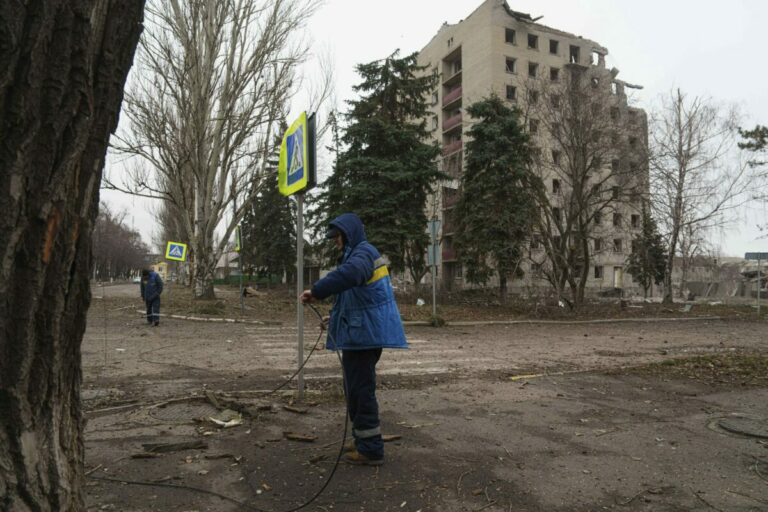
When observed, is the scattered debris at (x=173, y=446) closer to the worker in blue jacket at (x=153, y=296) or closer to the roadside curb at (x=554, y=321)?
the worker in blue jacket at (x=153, y=296)

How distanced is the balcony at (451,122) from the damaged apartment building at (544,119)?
0.11m

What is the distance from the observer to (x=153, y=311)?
15000 millimetres

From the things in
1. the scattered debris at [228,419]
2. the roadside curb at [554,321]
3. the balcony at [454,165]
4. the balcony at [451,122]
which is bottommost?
the roadside curb at [554,321]

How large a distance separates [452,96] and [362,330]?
52043mm

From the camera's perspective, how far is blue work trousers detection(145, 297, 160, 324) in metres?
14.7

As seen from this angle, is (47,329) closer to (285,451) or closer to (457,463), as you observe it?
(285,451)

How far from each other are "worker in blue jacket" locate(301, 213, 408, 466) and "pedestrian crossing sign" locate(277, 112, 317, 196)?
5.07 ft

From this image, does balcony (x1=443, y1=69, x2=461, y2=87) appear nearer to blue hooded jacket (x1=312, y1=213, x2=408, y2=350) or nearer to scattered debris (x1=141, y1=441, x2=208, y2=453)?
blue hooded jacket (x1=312, y1=213, x2=408, y2=350)

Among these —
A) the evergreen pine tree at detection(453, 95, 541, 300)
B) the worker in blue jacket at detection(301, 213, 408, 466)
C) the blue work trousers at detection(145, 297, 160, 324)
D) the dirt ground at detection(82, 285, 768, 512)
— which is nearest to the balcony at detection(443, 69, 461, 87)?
the evergreen pine tree at detection(453, 95, 541, 300)

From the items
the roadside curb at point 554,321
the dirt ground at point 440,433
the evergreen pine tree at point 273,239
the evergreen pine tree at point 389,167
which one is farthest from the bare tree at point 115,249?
the dirt ground at point 440,433

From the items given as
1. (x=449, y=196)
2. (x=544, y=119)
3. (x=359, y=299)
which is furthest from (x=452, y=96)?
(x=359, y=299)

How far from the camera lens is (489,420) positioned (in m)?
5.10

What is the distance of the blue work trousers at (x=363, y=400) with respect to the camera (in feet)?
12.6

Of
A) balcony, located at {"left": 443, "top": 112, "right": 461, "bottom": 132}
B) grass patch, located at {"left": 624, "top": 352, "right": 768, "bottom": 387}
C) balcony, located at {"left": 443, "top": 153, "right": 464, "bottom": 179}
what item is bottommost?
grass patch, located at {"left": 624, "top": 352, "right": 768, "bottom": 387}
